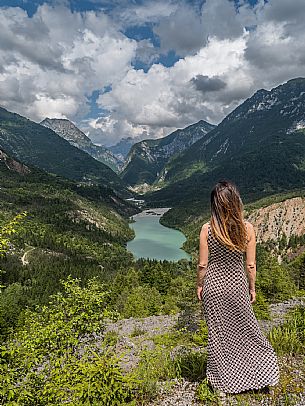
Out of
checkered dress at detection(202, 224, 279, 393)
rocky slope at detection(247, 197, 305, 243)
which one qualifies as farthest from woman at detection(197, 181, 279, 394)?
rocky slope at detection(247, 197, 305, 243)

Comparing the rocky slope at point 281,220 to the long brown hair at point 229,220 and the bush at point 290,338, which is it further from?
the long brown hair at point 229,220

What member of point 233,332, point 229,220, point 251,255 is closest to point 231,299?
point 233,332

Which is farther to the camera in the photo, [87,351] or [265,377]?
[87,351]

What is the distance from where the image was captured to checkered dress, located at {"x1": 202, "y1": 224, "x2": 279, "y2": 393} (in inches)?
269

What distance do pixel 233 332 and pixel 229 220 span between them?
2389 millimetres

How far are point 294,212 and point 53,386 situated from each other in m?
181

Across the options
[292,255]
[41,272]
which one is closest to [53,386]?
[41,272]

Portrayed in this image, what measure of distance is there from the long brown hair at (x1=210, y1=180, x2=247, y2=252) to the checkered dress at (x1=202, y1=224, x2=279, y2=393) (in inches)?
6.9

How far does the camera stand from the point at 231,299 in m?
6.93

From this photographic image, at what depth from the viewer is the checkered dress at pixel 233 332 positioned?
6820 millimetres

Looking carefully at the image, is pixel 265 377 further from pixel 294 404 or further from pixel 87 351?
pixel 87 351

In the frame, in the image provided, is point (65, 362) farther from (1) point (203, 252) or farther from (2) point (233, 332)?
(1) point (203, 252)

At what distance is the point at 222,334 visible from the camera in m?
7.08

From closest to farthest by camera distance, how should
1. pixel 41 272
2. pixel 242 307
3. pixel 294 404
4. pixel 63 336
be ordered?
pixel 294 404 < pixel 242 307 < pixel 63 336 < pixel 41 272
